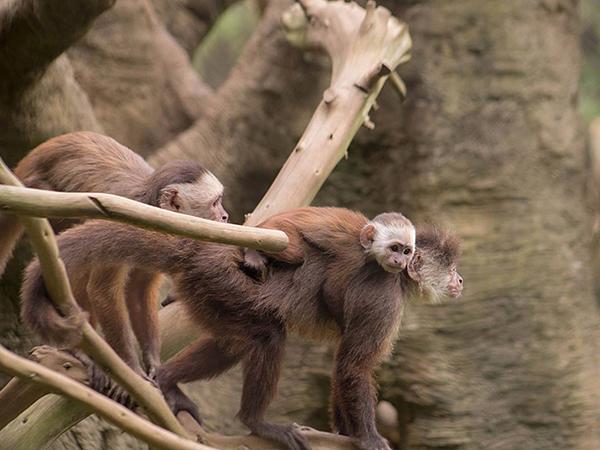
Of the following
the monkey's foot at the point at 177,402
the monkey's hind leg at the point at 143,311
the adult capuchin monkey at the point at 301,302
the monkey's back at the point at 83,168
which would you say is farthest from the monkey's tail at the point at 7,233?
the monkey's foot at the point at 177,402

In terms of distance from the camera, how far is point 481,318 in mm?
5598

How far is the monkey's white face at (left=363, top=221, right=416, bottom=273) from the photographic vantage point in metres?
3.73

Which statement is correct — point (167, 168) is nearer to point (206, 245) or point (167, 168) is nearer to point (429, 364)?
point (206, 245)

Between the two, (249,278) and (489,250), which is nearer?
(249,278)

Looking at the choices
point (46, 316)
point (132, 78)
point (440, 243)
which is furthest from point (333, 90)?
point (132, 78)

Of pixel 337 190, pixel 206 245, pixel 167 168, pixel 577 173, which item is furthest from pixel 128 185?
pixel 577 173

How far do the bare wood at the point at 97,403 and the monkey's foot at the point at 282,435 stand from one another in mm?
822

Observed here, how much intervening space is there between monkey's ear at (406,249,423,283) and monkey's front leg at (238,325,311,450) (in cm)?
61

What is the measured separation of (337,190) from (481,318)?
44.6 inches

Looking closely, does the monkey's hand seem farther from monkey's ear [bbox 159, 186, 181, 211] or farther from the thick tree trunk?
the thick tree trunk

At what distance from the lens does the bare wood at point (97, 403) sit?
2.80m

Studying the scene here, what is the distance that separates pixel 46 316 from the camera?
2.98 metres

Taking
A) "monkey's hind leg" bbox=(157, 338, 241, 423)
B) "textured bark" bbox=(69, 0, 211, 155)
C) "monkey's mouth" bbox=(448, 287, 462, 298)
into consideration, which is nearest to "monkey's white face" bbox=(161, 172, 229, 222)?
"monkey's hind leg" bbox=(157, 338, 241, 423)

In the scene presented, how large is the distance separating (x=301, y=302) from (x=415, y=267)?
52cm
